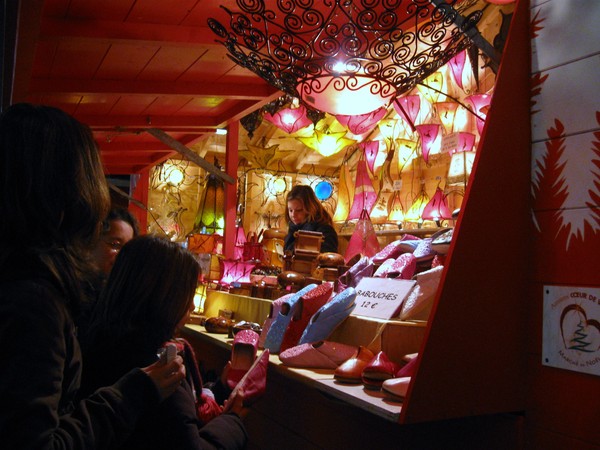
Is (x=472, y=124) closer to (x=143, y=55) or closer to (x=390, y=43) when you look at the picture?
(x=143, y=55)

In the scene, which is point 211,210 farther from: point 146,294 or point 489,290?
point 489,290

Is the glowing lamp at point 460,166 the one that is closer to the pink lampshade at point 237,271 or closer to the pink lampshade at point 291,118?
the pink lampshade at point 291,118

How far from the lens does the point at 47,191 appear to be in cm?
98

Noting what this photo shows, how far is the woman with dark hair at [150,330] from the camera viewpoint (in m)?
1.41

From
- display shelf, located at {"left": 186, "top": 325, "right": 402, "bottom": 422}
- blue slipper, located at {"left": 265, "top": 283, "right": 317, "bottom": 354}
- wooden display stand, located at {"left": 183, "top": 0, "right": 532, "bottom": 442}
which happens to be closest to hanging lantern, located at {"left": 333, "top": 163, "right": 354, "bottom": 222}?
blue slipper, located at {"left": 265, "top": 283, "right": 317, "bottom": 354}

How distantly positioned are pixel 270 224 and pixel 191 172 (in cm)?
191

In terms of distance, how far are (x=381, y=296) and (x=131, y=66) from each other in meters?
2.90

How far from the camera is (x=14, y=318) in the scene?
0.88 m

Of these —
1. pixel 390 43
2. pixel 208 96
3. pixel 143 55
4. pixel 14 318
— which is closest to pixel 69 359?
pixel 14 318

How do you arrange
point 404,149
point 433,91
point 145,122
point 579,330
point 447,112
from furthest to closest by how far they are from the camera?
point 404,149, point 433,91, point 447,112, point 145,122, point 579,330

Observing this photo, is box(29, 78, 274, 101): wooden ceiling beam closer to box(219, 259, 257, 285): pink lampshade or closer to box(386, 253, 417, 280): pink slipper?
box(219, 259, 257, 285): pink lampshade

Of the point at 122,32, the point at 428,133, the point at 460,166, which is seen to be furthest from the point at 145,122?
the point at 460,166

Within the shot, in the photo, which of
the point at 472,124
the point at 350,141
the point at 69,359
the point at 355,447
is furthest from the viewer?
the point at 350,141

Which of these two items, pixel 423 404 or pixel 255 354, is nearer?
pixel 423 404
